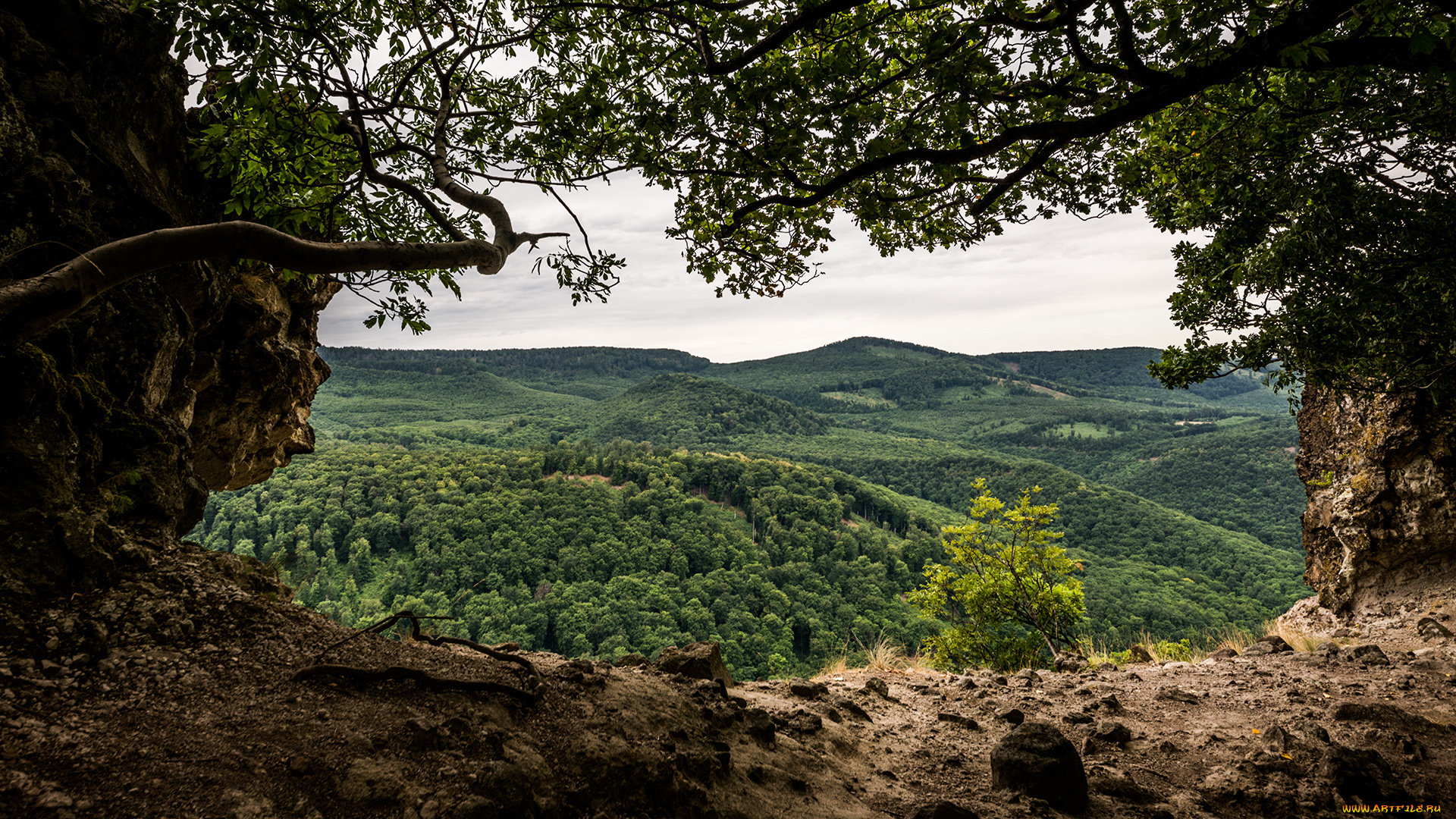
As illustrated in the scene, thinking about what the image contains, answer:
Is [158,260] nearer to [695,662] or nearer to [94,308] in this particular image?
[94,308]

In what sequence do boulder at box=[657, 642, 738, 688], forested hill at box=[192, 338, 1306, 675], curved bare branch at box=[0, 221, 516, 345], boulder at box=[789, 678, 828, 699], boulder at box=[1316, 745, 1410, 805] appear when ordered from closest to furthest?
curved bare branch at box=[0, 221, 516, 345], boulder at box=[1316, 745, 1410, 805], boulder at box=[657, 642, 738, 688], boulder at box=[789, 678, 828, 699], forested hill at box=[192, 338, 1306, 675]

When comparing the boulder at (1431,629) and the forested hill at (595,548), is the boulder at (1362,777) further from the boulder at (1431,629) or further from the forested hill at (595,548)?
the forested hill at (595,548)

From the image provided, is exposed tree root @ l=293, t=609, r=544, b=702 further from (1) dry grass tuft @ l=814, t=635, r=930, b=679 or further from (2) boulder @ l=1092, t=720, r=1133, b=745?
(1) dry grass tuft @ l=814, t=635, r=930, b=679

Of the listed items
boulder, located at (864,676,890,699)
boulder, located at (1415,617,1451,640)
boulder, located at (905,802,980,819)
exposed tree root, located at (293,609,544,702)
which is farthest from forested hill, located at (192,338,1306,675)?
boulder, located at (905,802,980,819)

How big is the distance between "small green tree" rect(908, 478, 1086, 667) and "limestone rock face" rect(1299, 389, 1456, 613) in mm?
4760

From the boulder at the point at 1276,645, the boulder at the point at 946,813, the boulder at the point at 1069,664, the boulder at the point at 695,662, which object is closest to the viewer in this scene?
the boulder at the point at 946,813

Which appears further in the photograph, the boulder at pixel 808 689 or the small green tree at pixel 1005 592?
the small green tree at pixel 1005 592

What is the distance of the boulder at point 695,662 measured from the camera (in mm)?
5859

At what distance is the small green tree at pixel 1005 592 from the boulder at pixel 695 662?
32.3 feet

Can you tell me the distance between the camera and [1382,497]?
32.5 ft

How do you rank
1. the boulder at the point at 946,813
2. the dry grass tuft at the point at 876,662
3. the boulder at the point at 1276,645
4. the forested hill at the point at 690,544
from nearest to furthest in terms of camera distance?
the boulder at the point at 946,813
the boulder at the point at 1276,645
the dry grass tuft at the point at 876,662
the forested hill at the point at 690,544

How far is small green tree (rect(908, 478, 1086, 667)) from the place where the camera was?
14.3m

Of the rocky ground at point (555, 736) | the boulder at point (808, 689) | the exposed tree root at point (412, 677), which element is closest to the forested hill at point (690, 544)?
the boulder at point (808, 689)

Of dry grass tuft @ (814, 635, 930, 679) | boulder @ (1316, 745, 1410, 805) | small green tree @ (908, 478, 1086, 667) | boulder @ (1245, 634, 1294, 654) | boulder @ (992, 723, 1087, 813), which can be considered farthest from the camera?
small green tree @ (908, 478, 1086, 667)
